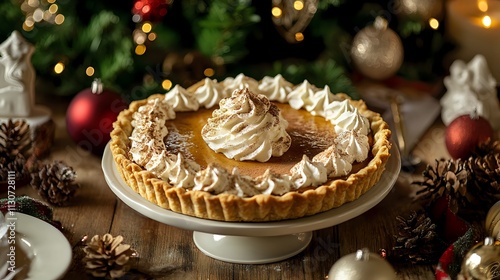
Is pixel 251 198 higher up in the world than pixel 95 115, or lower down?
higher up

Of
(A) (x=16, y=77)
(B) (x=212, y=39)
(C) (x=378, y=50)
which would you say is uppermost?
(A) (x=16, y=77)

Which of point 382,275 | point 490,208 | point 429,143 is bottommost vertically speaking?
point 429,143

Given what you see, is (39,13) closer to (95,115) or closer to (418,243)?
(95,115)

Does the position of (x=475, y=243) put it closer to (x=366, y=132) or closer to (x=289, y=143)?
(x=366, y=132)

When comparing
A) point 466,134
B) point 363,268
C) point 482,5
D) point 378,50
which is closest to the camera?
point 363,268

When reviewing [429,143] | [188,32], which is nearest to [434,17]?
[429,143]

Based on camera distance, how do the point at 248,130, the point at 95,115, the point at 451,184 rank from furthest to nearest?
the point at 95,115 < the point at 451,184 < the point at 248,130

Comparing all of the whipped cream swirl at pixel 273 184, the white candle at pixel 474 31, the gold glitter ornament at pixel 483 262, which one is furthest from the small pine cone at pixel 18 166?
the white candle at pixel 474 31

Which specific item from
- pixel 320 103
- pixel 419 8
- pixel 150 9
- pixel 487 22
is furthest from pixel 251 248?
pixel 487 22
